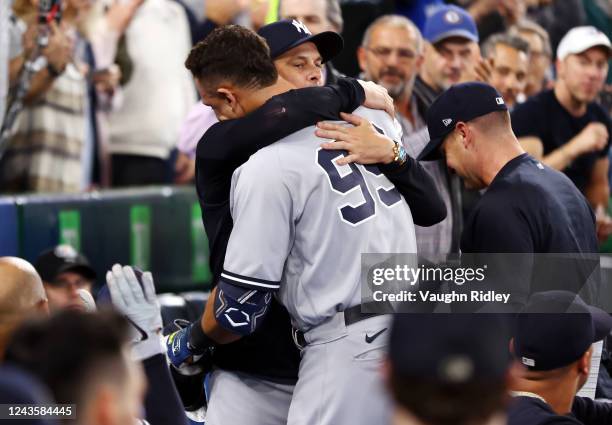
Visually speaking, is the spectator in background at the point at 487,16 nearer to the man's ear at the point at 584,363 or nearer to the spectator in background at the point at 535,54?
the spectator in background at the point at 535,54

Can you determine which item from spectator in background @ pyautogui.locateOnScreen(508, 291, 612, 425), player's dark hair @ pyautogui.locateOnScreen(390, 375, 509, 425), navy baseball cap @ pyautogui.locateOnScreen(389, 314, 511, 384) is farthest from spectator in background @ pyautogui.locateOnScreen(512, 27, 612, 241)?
player's dark hair @ pyautogui.locateOnScreen(390, 375, 509, 425)

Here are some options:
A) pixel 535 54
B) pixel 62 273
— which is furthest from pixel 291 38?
pixel 535 54

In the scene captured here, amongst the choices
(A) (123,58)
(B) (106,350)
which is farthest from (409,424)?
(A) (123,58)

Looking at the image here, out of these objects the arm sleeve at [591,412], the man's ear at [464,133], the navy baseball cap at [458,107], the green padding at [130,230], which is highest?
the navy baseball cap at [458,107]

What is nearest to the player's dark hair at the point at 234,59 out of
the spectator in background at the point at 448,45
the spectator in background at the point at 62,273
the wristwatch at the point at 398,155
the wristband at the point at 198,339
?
the wristwatch at the point at 398,155

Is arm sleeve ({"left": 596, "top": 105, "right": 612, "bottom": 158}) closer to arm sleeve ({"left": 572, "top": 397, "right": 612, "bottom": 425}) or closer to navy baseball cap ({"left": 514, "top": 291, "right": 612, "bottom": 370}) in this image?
arm sleeve ({"left": 572, "top": 397, "right": 612, "bottom": 425})

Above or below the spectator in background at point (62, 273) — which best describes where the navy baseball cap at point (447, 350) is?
above

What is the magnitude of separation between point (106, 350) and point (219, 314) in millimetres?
1719

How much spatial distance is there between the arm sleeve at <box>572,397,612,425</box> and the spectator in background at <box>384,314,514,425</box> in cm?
187

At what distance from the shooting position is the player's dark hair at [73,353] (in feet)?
7.39

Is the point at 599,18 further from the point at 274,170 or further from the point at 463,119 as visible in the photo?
the point at 274,170

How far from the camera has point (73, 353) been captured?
2.27 m

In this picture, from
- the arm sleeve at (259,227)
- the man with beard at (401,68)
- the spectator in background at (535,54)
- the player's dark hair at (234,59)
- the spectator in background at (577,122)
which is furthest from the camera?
the spectator in background at (535,54)

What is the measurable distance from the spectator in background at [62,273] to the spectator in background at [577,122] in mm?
2787
